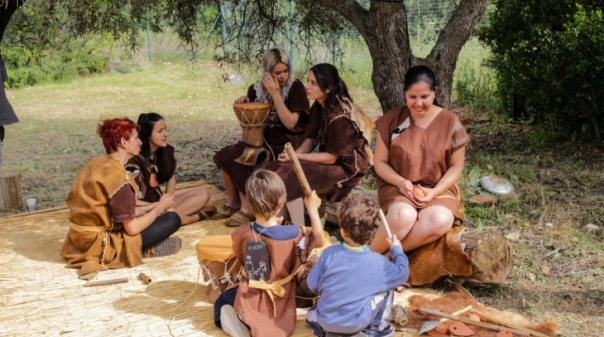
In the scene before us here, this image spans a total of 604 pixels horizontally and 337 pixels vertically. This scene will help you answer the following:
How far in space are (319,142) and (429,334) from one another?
6.68ft

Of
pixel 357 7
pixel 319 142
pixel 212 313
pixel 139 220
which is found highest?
pixel 357 7

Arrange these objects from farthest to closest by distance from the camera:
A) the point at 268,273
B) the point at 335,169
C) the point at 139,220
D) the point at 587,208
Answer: the point at 587,208
the point at 335,169
the point at 139,220
the point at 268,273

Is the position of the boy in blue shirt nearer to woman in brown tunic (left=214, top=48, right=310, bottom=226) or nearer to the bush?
woman in brown tunic (left=214, top=48, right=310, bottom=226)

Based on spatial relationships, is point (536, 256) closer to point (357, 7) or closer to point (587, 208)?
point (587, 208)

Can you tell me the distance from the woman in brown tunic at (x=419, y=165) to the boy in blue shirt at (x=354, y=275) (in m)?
1.00

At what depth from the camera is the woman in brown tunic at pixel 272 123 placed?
5.93 m

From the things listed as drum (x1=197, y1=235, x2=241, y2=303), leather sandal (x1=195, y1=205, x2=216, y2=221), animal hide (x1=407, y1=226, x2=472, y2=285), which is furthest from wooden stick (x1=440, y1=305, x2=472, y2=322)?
leather sandal (x1=195, y1=205, x2=216, y2=221)

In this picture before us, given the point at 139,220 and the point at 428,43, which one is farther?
the point at 428,43

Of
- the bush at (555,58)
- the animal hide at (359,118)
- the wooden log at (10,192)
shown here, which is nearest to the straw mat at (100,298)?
the wooden log at (10,192)

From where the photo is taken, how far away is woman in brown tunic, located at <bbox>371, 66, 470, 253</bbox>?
4680mm

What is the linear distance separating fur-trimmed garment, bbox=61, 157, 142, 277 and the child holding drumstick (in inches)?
50.9

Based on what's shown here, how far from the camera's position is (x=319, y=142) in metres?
5.67

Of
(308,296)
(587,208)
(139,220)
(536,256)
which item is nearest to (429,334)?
(308,296)

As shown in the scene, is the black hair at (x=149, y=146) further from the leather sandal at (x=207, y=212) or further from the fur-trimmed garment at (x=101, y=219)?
the fur-trimmed garment at (x=101, y=219)
